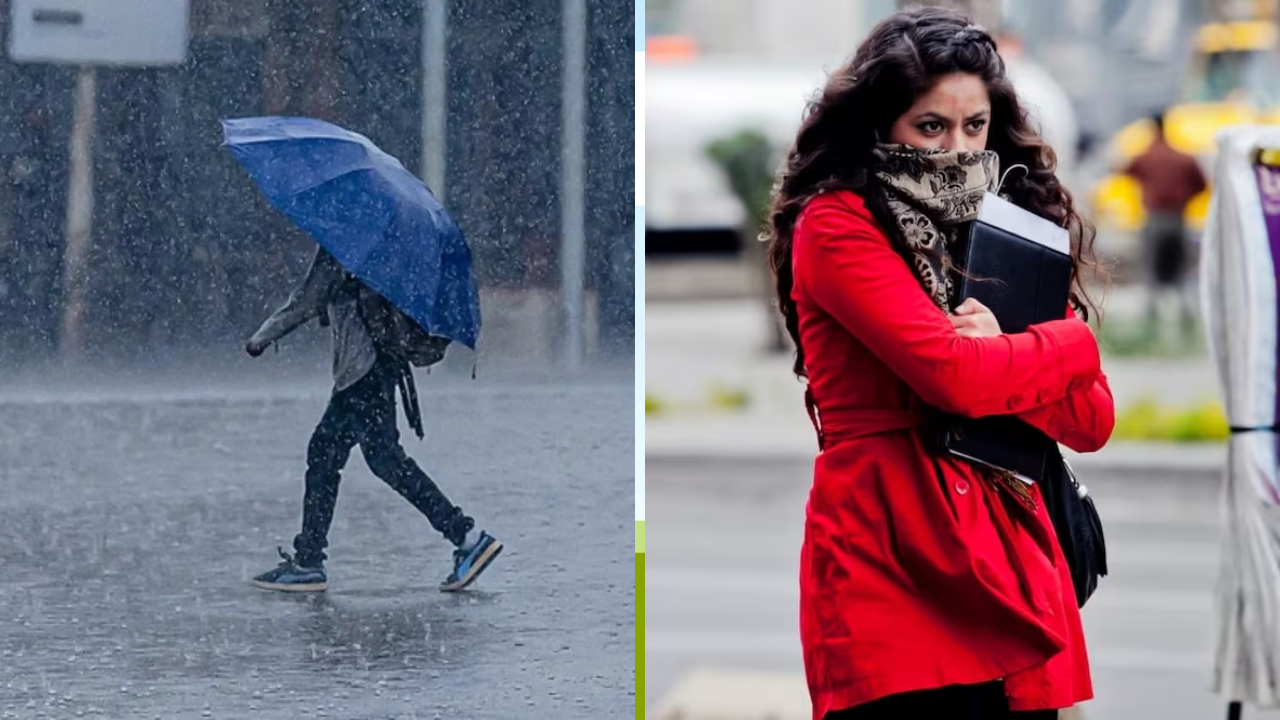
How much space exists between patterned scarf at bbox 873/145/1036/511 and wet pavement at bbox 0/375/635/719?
468 millimetres

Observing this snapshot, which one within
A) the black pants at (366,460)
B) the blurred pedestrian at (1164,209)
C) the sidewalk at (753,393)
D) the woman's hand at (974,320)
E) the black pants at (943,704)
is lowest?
the sidewalk at (753,393)

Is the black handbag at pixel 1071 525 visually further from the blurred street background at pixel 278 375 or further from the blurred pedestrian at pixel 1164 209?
the blurred pedestrian at pixel 1164 209

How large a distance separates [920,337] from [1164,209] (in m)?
14.1

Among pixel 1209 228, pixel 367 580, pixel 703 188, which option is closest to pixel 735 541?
pixel 1209 228

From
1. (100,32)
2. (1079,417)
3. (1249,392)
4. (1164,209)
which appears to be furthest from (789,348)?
(100,32)

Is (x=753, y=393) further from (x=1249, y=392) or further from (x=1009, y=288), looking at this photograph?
(x=1009, y=288)

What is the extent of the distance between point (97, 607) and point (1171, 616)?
20.1 ft

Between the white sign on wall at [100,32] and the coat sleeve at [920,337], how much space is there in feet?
3.11

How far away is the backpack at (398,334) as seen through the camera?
2836 millimetres

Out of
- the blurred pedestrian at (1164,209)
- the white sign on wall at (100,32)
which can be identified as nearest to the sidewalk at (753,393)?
the blurred pedestrian at (1164,209)

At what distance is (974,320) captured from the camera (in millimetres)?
2736

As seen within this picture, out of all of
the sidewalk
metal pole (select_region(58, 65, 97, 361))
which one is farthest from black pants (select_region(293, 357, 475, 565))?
the sidewalk

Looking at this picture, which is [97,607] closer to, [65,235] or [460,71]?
[65,235]

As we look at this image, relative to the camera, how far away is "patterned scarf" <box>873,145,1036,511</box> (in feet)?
8.99
